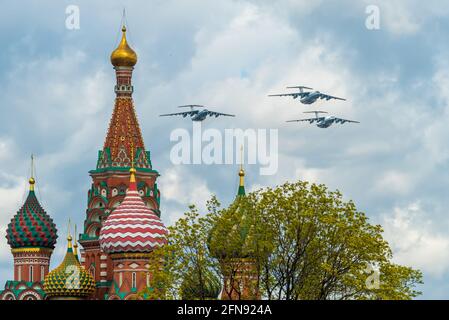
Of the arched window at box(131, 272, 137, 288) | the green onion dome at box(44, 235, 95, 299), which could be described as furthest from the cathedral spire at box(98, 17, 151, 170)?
the arched window at box(131, 272, 137, 288)

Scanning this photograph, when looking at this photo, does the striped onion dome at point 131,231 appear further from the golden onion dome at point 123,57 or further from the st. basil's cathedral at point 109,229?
the golden onion dome at point 123,57

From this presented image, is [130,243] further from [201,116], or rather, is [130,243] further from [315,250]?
[315,250]

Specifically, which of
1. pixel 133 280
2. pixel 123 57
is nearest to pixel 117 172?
pixel 123 57

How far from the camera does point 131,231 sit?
11838cm

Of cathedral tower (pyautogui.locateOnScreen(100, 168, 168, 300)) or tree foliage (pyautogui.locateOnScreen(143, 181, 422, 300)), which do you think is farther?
cathedral tower (pyautogui.locateOnScreen(100, 168, 168, 300))

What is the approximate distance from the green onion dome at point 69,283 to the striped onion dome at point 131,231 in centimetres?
309

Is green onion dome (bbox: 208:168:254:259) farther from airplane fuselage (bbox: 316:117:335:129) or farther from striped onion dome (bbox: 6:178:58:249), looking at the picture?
striped onion dome (bbox: 6:178:58:249)

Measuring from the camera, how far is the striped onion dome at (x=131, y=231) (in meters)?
118

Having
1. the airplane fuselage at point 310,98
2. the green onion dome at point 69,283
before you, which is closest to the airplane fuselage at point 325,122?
the airplane fuselage at point 310,98

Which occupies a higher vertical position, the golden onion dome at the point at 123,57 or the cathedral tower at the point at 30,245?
the golden onion dome at the point at 123,57

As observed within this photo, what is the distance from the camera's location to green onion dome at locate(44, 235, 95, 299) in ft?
398

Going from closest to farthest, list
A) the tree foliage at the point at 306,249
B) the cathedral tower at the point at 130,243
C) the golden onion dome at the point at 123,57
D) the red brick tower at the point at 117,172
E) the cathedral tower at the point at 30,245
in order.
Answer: the tree foliage at the point at 306,249, the cathedral tower at the point at 130,243, the red brick tower at the point at 117,172, the golden onion dome at the point at 123,57, the cathedral tower at the point at 30,245
